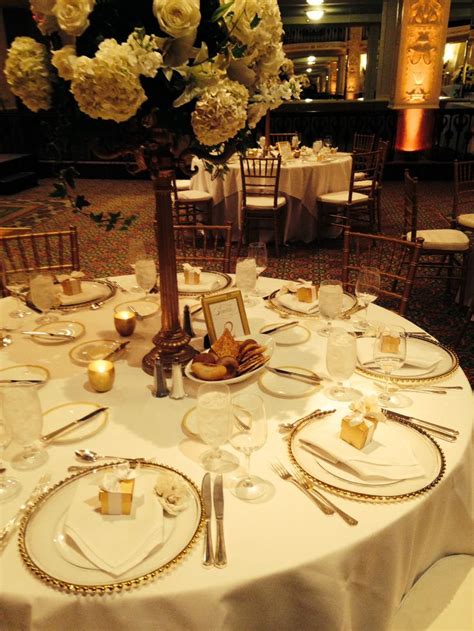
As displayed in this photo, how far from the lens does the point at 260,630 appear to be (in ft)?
3.18

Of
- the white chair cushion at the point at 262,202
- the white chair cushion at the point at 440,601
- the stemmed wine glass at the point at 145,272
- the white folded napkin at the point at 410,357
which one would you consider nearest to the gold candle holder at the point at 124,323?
the stemmed wine glass at the point at 145,272

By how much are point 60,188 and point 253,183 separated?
4309 mm

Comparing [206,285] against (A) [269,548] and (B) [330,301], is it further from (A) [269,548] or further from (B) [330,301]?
(A) [269,548]

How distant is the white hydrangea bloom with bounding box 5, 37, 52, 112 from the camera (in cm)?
132

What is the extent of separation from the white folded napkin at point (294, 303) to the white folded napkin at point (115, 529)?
105cm

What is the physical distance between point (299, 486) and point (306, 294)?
1.03 m

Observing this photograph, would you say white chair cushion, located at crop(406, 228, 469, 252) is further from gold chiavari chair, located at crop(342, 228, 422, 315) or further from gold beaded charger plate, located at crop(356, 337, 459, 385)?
gold beaded charger plate, located at crop(356, 337, 459, 385)

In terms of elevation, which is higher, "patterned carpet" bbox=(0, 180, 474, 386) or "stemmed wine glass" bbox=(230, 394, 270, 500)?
"stemmed wine glass" bbox=(230, 394, 270, 500)

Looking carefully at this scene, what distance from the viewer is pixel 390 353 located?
1488mm

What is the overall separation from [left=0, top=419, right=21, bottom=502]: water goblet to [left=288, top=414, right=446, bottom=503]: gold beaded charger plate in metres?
0.59

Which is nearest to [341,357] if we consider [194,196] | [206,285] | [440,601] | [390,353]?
[390,353]

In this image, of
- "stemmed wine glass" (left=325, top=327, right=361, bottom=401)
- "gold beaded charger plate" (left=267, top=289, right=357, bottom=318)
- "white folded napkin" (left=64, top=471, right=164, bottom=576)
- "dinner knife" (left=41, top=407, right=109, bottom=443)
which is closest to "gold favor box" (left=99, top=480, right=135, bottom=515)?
"white folded napkin" (left=64, top=471, right=164, bottom=576)

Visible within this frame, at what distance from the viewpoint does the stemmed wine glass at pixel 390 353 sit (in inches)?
57.9

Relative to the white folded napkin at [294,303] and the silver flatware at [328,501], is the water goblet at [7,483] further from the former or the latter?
the white folded napkin at [294,303]
